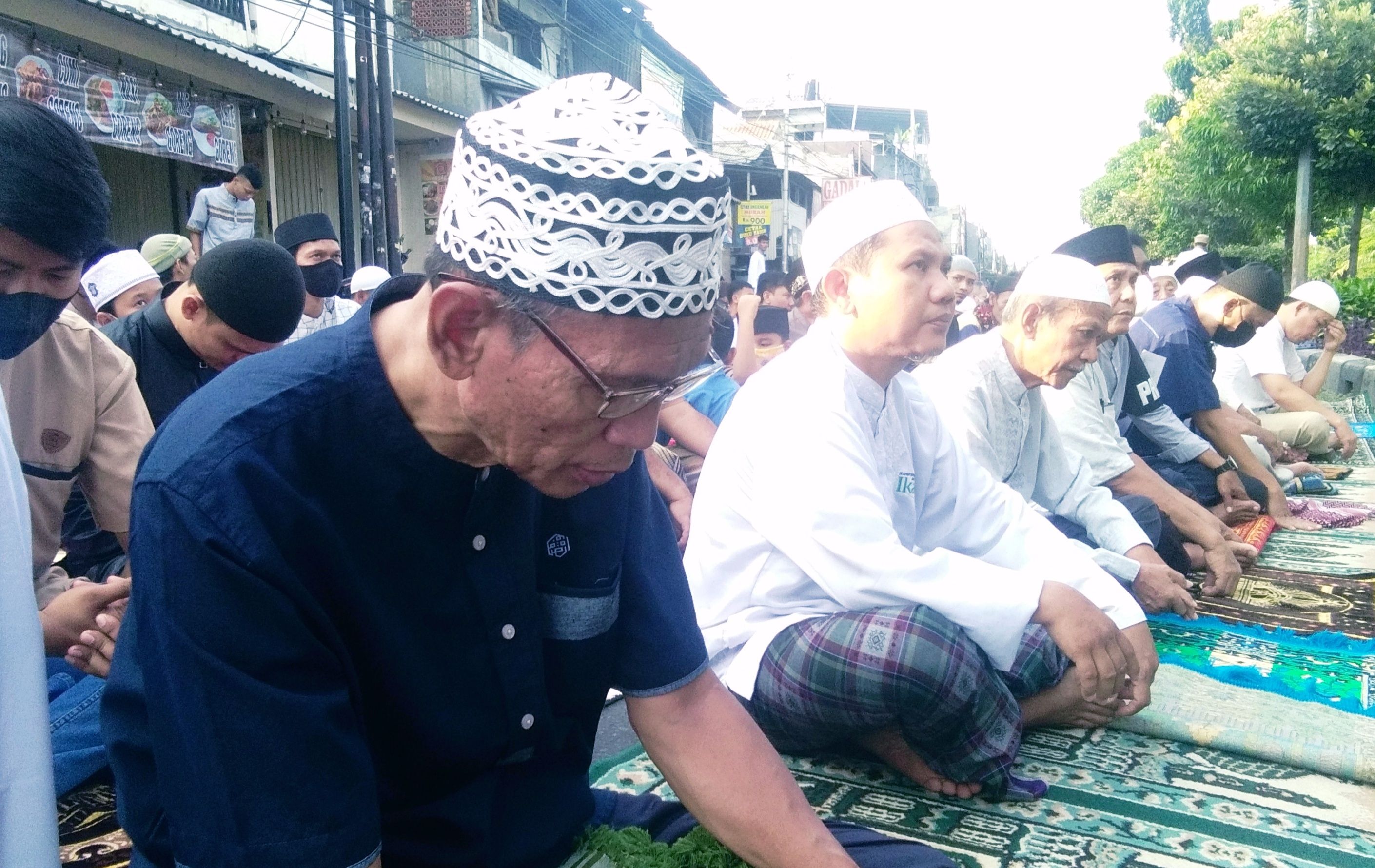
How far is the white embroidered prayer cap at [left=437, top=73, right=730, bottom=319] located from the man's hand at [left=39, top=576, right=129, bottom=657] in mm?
1351

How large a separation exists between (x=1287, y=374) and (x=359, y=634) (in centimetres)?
814

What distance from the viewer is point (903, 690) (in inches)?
91.8

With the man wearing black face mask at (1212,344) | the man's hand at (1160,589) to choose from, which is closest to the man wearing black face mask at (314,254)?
the man's hand at (1160,589)

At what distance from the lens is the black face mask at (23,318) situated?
2.08 meters

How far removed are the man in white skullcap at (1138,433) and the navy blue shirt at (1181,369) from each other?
98 mm

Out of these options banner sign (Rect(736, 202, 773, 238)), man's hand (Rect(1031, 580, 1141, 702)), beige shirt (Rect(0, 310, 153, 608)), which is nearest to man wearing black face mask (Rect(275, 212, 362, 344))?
beige shirt (Rect(0, 310, 153, 608))

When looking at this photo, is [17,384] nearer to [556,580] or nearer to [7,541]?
[7,541]

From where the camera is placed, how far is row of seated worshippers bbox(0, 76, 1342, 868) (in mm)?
1199

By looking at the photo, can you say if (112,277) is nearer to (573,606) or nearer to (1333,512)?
(573,606)

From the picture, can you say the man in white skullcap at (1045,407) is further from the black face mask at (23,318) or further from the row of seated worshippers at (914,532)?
the black face mask at (23,318)

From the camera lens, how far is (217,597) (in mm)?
1178

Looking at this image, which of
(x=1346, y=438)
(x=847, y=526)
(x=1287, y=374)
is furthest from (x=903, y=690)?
(x=1287, y=374)

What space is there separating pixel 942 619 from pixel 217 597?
170 centimetres

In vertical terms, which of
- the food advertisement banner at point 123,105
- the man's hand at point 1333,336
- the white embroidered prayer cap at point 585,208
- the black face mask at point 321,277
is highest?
the food advertisement banner at point 123,105
